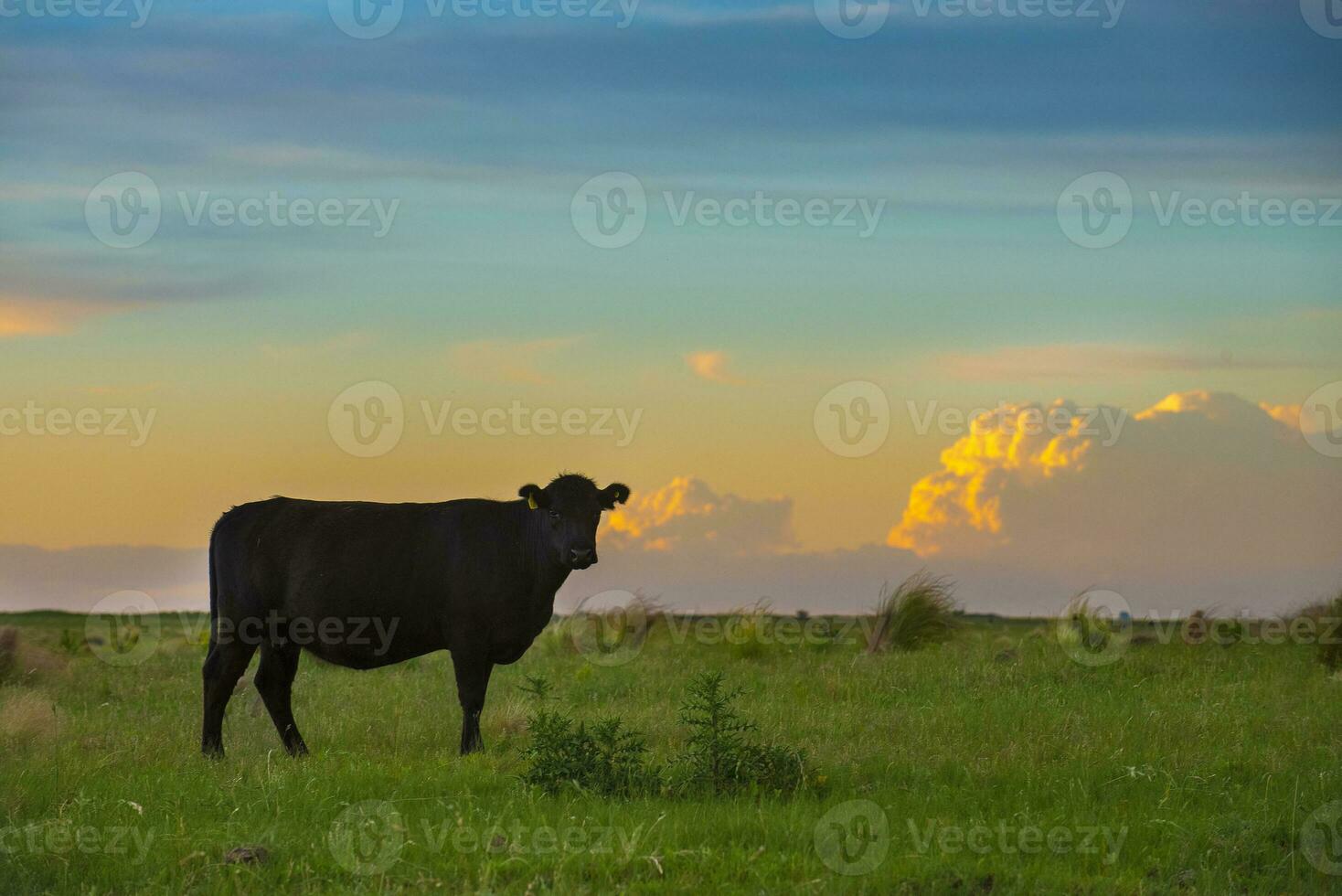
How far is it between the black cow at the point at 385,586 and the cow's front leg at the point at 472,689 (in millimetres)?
30

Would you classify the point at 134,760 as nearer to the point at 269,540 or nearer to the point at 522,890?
the point at 269,540

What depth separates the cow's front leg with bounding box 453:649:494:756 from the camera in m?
13.3

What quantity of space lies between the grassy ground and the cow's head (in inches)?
78.3

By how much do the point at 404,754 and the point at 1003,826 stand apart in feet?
18.7

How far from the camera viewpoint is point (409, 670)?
20.8 metres

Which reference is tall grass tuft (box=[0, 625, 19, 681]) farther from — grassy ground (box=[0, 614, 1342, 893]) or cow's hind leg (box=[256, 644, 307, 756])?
cow's hind leg (box=[256, 644, 307, 756])

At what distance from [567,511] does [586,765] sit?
4056mm

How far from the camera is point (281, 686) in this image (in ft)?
47.3

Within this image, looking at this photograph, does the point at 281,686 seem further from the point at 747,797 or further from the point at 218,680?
the point at 747,797

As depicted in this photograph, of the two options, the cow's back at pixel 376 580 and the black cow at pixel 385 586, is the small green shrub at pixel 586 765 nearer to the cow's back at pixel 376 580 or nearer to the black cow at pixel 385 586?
the black cow at pixel 385 586

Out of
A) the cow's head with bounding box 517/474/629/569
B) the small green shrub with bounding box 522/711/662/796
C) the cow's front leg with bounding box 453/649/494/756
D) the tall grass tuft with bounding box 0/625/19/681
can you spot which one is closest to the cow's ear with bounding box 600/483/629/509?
the cow's head with bounding box 517/474/629/569

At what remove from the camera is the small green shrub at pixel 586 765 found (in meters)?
10.7

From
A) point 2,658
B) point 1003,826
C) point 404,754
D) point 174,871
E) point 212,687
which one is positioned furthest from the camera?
point 2,658

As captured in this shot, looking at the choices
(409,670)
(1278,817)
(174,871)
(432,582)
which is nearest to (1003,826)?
(1278,817)
